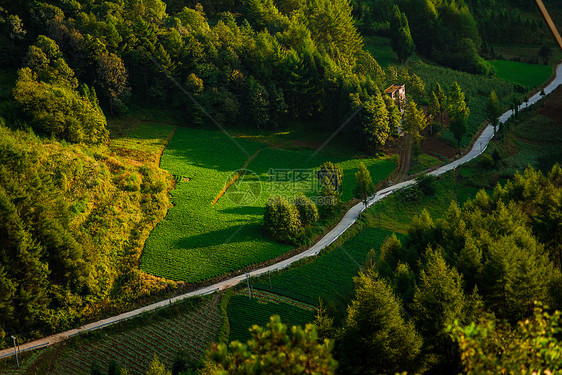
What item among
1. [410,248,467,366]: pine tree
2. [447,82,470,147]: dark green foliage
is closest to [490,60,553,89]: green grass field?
[447,82,470,147]: dark green foliage

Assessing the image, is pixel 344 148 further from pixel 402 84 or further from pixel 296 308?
pixel 296 308

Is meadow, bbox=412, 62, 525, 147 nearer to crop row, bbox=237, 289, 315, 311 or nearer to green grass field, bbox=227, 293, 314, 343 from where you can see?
crop row, bbox=237, 289, 315, 311

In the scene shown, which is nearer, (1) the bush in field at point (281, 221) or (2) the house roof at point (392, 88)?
(1) the bush in field at point (281, 221)

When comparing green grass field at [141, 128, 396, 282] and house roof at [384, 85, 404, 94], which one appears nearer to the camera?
green grass field at [141, 128, 396, 282]

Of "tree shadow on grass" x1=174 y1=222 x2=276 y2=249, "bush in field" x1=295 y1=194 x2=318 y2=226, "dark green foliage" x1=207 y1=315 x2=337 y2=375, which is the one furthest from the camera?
"bush in field" x1=295 y1=194 x2=318 y2=226

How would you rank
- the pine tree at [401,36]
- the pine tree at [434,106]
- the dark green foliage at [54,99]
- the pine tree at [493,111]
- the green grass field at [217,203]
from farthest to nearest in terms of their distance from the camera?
the pine tree at [401,36], the pine tree at [434,106], the pine tree at [493,111], the dark green foliage at [54,99], the green grass field at [217,203]

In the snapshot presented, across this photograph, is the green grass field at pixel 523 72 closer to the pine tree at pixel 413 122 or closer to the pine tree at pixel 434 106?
the pine tree at pixel 434 106

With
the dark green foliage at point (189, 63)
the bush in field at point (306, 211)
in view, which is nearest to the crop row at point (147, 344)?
the bush in field at point (306, 211)
